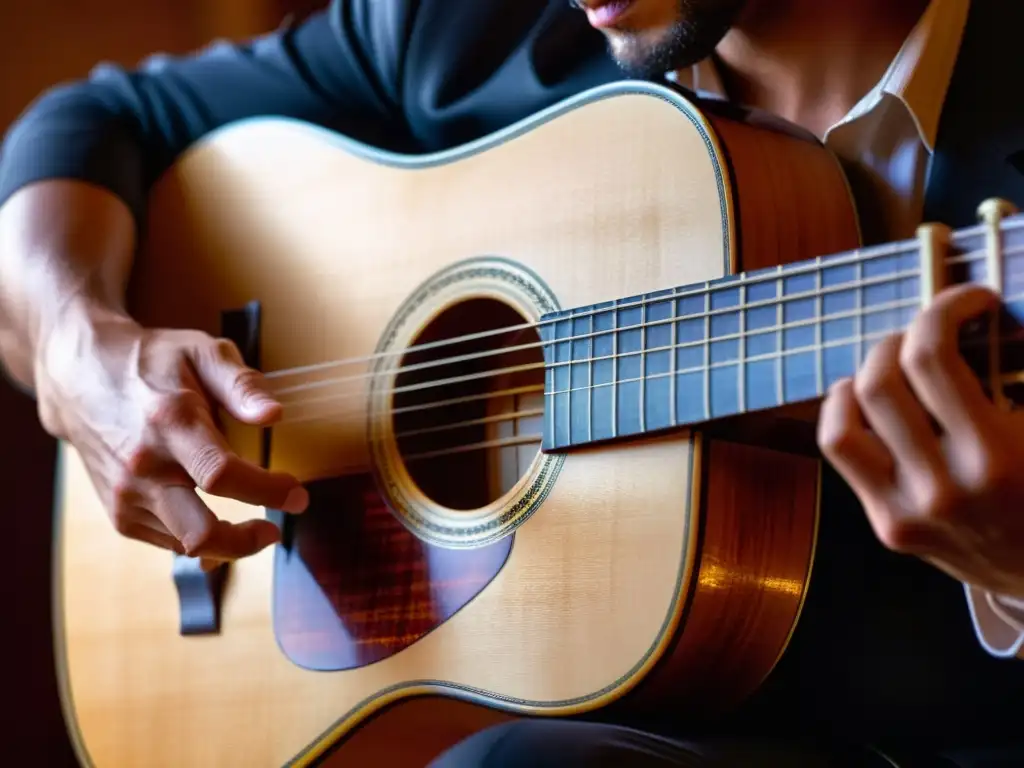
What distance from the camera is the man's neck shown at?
0.86m

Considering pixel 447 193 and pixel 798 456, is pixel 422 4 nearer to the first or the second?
pixel 447 193

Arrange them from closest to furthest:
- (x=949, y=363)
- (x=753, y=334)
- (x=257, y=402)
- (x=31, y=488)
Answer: (x=949, y=363) → (x=753, y=334) → (x=257, y=402) → (x=31, y=488)

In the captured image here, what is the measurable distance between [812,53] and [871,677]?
53 cm

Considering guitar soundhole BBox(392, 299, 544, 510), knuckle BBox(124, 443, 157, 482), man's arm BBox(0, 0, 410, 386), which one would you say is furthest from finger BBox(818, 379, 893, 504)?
man's arm BBox(0, 0, 410, 386)

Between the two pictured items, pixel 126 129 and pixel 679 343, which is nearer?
pixel 679 343

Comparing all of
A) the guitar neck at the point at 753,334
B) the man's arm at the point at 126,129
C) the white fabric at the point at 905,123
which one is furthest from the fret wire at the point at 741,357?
the man's arm at the point at 126,129

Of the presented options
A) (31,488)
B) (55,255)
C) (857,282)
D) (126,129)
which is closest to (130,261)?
(55,255)

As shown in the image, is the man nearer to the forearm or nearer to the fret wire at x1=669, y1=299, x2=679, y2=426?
the forearm

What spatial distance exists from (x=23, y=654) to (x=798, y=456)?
47.9 inches

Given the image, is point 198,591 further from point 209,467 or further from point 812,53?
point 812,53

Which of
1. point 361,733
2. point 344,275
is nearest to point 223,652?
point 361,733

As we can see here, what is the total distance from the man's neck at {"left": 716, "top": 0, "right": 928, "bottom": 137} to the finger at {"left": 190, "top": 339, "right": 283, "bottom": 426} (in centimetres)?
51

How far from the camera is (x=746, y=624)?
0.68m

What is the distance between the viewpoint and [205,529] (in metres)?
0.82
